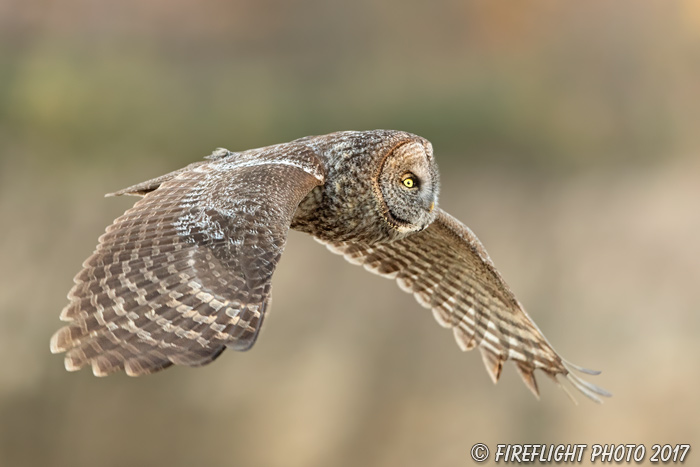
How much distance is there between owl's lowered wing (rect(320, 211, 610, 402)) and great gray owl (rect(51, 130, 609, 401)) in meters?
0.01

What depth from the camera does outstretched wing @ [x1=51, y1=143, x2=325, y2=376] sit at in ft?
7.02

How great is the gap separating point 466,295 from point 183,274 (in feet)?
5.75

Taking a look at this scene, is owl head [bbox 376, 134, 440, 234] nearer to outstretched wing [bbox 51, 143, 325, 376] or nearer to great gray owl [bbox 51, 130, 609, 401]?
great gray owl [bbox 51, 130, 609, 401]

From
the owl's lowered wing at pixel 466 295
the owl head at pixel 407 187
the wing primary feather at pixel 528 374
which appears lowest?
the wing primary feather at pixel 528 374

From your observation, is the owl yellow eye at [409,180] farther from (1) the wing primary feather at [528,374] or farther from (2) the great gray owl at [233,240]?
(1) the wing primary feather at [528,374]

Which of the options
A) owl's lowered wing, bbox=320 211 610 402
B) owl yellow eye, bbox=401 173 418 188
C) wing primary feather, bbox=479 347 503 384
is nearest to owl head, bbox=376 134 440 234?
owl yellow eye, bbox=401 173 418 188

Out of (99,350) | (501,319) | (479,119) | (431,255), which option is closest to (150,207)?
(99,350)

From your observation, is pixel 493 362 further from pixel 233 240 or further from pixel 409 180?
pixel 233 240

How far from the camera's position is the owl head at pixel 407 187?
2.93 meters

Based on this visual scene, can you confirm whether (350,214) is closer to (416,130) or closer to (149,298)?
(149,298)

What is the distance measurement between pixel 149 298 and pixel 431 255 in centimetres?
176

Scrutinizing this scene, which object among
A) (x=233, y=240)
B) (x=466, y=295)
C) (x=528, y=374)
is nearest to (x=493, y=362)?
(x=528, y=374)

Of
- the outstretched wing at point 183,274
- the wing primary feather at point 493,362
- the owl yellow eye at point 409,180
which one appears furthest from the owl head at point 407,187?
the wing primary feather at point 493,362

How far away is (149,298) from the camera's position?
2273 millimetres
